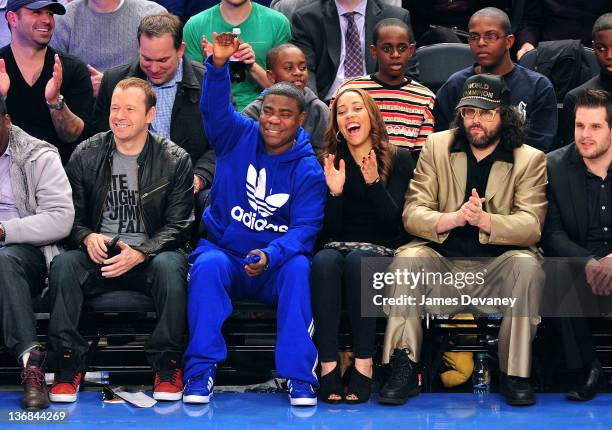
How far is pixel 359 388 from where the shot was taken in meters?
5.75

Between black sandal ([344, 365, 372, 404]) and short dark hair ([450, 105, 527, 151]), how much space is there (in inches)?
52.9

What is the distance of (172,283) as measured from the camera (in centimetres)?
582

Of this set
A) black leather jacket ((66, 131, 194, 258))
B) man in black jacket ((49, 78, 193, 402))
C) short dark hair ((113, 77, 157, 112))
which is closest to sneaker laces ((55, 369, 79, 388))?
man in black jacket ((49, 78, 193, 402))

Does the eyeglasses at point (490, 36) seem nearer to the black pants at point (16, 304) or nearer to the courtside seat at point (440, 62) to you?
the courtside seat at point (440, 62)

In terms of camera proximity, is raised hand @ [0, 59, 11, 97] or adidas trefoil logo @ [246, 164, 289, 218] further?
raised hand @ [0, 59, 11, 97]

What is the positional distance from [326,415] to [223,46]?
1860 millimetres

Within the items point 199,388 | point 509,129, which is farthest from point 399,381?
point 509,129

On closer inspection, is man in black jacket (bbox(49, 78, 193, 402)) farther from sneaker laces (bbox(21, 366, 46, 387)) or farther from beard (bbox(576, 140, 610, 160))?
beard (bbox(576, 140, 610, 160))

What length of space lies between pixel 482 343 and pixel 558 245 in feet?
2.13

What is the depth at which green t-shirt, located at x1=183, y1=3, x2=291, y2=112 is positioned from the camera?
7590 mm

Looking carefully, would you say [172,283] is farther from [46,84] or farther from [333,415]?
[46,84]

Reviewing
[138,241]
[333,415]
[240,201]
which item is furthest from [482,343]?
[138,241]

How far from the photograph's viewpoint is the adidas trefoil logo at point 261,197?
608 centimetres

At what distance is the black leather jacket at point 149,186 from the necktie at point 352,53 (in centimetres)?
179
